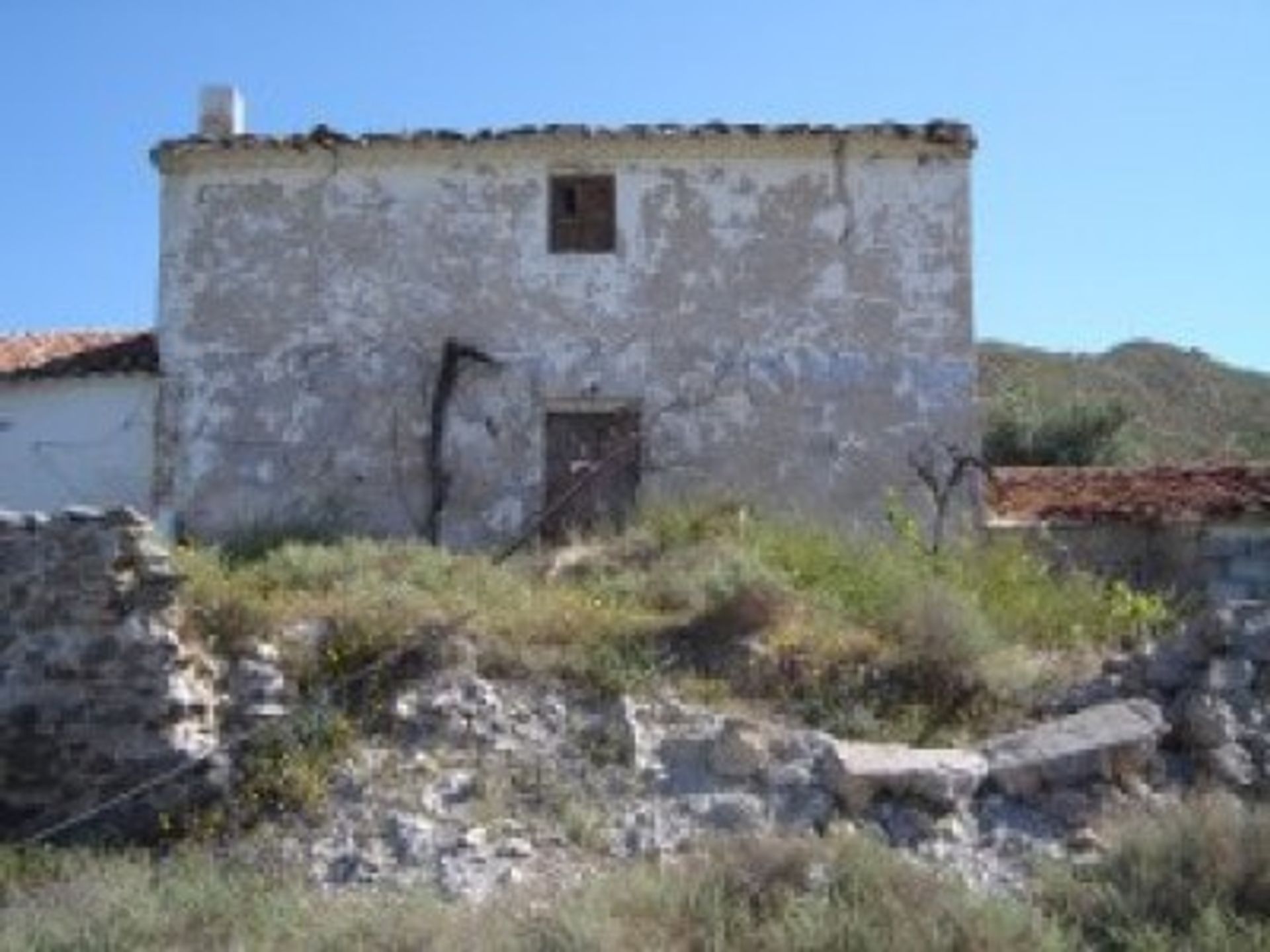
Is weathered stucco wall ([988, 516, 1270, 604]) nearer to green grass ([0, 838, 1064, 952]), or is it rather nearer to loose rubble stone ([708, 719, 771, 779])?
loose rubble stone ([708, 719, 771, 779])

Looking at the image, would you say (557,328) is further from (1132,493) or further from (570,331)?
(1132,493)

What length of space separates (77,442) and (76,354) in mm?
1136

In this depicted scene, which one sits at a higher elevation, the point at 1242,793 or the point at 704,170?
the point at 704,170

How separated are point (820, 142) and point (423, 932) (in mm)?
10945

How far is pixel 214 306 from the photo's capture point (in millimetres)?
17766

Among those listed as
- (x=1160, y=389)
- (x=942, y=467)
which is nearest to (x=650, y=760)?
(x=942, y=467)

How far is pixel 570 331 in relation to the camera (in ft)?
57.3

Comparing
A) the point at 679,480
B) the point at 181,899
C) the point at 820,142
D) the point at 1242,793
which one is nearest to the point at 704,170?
the point at 820,142

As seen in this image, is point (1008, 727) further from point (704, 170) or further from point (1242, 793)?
point (704, 170)

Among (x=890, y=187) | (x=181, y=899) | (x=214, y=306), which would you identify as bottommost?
(x=181, y=899)

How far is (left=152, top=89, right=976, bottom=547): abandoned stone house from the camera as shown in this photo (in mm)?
17281

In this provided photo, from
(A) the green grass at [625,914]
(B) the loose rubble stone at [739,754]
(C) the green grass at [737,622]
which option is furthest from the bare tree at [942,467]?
(A) the green grass at [625,914]

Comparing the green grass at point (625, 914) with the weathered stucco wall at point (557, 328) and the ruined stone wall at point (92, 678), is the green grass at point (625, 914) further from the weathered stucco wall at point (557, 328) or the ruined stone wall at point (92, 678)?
the weathered stucco wall at point (557, 328)

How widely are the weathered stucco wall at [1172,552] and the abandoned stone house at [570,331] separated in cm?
173
